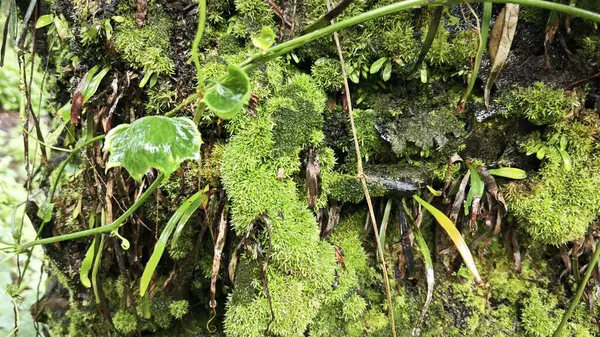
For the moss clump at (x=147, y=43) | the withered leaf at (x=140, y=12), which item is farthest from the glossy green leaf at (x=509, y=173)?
Answer: the withered leaf at (x=140, y=12)

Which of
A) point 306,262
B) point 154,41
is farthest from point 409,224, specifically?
point 154,41

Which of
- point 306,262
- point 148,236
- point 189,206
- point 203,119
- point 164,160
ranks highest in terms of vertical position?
point 164,160

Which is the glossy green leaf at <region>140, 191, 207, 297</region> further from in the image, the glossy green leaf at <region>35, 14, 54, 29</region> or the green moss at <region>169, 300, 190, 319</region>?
the glossy green leaf at <region>35, 14, 54, 29</region>

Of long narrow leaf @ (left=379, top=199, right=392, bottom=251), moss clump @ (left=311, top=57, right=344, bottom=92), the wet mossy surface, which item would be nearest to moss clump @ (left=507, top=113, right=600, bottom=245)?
the wet mossy surface

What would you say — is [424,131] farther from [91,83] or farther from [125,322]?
[125,322]

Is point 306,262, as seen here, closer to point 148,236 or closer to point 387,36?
point 148,236

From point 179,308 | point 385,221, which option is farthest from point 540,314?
point 179,308
